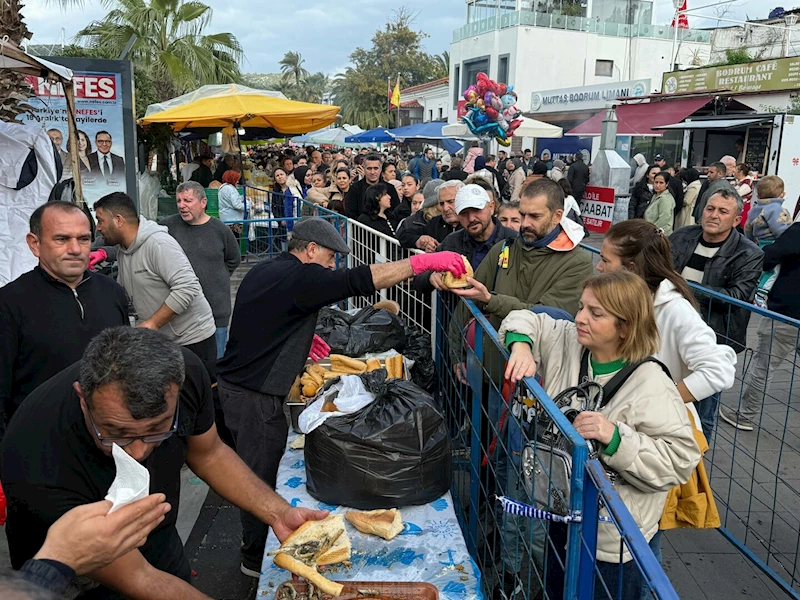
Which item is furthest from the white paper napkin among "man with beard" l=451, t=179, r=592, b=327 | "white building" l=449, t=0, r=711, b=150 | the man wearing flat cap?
"white building" l=449, t=0, r=711, b=150

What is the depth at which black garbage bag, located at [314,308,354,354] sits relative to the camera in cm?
468

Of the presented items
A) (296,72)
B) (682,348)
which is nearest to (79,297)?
(682,348)

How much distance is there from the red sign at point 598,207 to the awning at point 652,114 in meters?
7.30

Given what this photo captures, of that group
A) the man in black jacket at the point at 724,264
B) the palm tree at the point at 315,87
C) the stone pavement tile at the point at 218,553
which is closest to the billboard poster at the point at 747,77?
the man in black jacket at the point at 724,264

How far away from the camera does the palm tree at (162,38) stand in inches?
658

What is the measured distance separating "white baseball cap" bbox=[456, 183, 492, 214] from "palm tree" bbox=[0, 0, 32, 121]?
4.46 m

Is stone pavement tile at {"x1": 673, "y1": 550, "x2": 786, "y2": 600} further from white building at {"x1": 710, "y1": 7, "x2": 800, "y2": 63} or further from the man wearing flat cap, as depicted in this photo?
white building at {"x1": 710, "y1": 7, "x2": 800, "y2": 63}

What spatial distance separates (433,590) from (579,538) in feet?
1.97

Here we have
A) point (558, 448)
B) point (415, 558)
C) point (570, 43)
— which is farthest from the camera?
point (570, 43)

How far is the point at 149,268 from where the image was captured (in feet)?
Answer: 16.0

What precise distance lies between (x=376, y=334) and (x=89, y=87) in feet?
19.8

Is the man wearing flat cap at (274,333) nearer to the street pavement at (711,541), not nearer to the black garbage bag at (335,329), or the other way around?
the street pavement at (711,541)

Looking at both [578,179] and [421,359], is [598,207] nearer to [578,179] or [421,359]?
[578,179]

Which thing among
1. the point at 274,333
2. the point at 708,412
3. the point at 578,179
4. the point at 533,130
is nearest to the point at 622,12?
the point at 533,130
